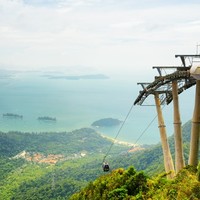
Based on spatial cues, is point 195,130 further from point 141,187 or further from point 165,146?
point 165,146

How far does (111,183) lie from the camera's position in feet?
42.6

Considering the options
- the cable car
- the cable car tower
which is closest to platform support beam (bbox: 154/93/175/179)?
the cable car tower

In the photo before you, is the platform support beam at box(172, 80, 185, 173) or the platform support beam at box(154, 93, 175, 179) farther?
the platform support beam at box(154, 93, 175, 179)

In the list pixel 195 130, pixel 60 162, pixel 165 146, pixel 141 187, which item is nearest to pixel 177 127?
pixel 195 130

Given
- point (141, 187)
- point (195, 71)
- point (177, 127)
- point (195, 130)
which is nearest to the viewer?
point (195, 71)

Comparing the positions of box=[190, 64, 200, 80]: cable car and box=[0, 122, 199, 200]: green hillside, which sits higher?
box=[190, 64, 200, 80]: cable car

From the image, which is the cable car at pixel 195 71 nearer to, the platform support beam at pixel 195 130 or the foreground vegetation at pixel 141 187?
the platform support beam at pixel 195 130

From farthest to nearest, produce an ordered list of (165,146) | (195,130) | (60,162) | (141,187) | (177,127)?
(60,162)
(165,146)
(177,127)
(141,187)
(195,130)

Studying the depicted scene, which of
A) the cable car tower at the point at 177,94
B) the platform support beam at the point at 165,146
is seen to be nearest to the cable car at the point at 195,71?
the cable car tower at the point at 177,94

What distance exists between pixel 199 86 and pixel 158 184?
11.6ft

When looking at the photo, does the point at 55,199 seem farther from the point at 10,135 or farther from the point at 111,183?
the point at 10,135

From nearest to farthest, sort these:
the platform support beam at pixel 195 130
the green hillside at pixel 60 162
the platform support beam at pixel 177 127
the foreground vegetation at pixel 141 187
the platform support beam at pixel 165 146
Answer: the foreground vegetation at pixel 141 187 → the platform support beam at pixel 195 130 → the platform support beam at pixel 177 127 → the platform support beam at pixel 165 146 → the green hillside at pixel 60 162

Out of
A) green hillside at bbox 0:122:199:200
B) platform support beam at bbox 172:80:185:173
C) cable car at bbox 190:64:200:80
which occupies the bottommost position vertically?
green hillside at bbox 0:122:199:200

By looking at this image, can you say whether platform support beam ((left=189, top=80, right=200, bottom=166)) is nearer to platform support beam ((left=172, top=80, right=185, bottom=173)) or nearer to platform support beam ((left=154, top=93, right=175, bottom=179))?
platform support beam ((left=172, top=80, right=185, bottom=173))
